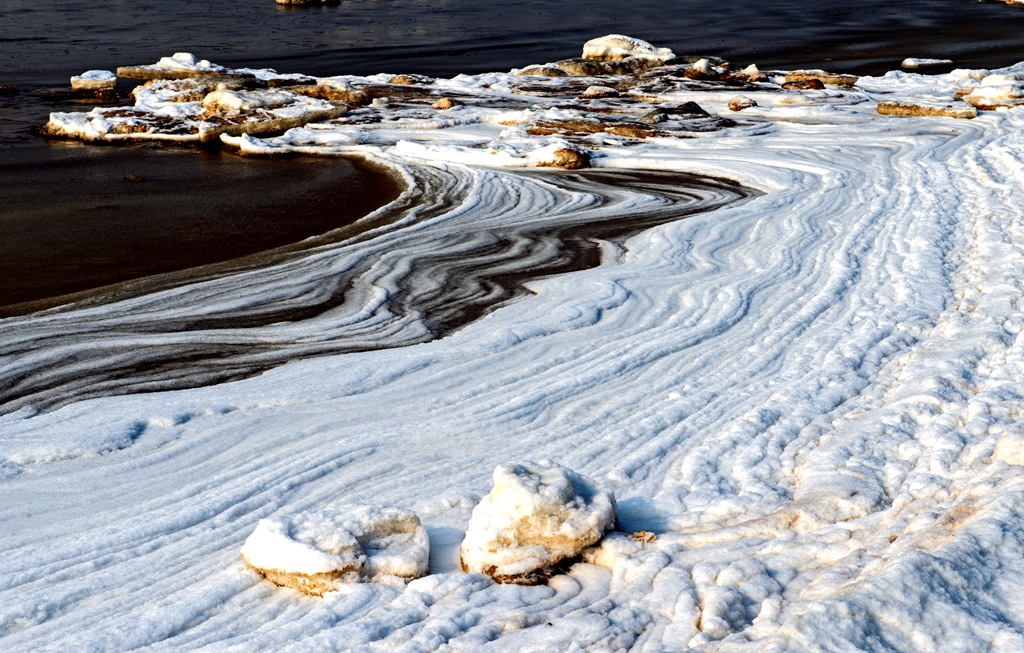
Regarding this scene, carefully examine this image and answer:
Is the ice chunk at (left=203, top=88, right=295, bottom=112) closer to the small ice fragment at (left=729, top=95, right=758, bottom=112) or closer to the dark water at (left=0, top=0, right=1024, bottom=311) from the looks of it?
the dark water at (left=0, top=0, right=1024, bottom=311)

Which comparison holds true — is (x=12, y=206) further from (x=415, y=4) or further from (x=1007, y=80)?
(x=415, y=4)

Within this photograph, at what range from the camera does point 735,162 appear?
8.70m

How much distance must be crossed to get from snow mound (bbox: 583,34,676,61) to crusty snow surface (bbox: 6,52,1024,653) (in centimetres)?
985

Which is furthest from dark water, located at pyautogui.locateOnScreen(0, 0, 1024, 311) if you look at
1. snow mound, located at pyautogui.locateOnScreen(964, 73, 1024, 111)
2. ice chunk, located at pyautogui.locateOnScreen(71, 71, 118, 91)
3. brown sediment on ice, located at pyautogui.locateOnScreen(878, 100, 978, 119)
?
brown sediment on ice, located at pyautogui.locateOnScreen(878, 100, 978, 119)

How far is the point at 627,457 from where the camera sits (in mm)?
3414

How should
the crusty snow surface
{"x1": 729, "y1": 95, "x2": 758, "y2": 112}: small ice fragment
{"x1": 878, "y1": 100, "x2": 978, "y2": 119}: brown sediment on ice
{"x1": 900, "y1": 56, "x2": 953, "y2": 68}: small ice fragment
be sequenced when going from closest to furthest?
the crusty snow surface < {"x1": 878, "y1": 100, "x2": 978, "y2": 119}: brown sediment on ice < {"x1": 729, "y1": 95, "x2": 758, "y2": 112}: small ice fragment < {"x1": 900, "y1": 56, "x2": 953, "y2": 68}: small ice fragment

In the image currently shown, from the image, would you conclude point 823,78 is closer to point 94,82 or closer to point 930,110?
point 930,110

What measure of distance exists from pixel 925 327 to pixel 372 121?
766 cm

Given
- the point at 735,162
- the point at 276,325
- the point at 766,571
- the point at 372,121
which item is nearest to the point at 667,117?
the point at 735,162

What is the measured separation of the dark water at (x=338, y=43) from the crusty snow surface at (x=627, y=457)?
10.3 feet

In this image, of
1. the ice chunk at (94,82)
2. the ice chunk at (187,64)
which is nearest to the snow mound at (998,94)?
the ice chunk at (187,64)

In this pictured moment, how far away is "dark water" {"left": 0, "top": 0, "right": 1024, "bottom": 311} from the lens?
855 cm

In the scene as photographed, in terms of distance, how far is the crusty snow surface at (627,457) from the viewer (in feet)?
7.92

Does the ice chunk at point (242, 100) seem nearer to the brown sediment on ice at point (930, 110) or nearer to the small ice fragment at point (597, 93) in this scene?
the small ice fragment at point (597, 93)
